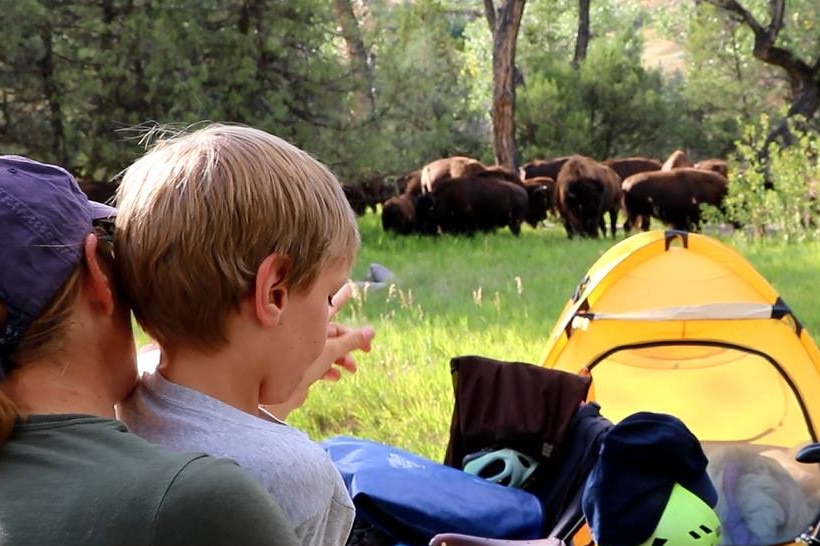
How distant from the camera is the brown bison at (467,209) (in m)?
16.4

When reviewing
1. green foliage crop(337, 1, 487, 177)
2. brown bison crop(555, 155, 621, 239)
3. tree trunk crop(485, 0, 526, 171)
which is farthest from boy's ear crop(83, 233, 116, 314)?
tree trunk crop(485, 0, 526, 171)

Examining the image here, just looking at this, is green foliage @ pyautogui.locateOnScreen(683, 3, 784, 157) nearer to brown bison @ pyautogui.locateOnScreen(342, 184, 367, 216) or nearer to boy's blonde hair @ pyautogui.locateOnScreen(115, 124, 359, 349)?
brown bison @ pyautogui.locateOnScreen(342, 184, 367, 216)

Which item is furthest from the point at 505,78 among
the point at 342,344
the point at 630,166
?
the point at 342,344

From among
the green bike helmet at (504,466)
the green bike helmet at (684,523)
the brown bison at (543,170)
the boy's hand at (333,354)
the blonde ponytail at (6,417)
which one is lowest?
the brown bison at (543,170)

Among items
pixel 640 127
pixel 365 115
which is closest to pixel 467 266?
pixel 365 115

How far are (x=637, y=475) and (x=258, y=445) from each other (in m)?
1.79

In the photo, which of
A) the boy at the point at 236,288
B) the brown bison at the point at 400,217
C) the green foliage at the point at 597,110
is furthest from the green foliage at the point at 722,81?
the boy at the point at 236,288

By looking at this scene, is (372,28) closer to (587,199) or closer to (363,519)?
(587,199)

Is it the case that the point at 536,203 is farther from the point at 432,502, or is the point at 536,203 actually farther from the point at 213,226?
the point at 213,226

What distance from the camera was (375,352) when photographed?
21.0ft

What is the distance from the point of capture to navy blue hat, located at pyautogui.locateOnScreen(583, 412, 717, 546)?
2.85m

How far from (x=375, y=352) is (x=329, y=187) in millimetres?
5057

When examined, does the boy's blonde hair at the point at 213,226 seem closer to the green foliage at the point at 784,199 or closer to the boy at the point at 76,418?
the boy at the point at 76,418

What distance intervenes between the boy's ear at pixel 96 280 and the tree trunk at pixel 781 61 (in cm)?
1830
